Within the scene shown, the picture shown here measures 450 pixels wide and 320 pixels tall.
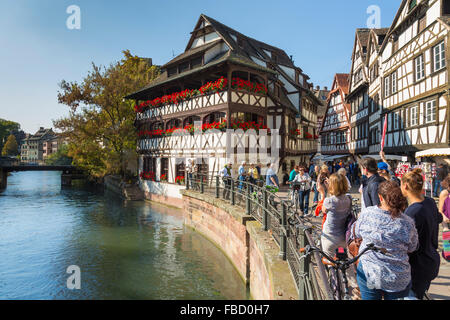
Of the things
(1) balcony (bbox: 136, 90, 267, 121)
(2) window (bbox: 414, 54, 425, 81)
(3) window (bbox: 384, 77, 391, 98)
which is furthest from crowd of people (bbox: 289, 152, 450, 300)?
(3) window (bbox: 384, 77, 391, 98)

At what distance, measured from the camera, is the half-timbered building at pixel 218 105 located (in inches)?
687

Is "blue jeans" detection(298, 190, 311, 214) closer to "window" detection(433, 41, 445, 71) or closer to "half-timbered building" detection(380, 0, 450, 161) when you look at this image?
"half-timbered building" detection(380, 0, 450, 161)

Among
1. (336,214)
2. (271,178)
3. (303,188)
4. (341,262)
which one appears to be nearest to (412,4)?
(271,178)

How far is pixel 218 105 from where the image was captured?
17.6m

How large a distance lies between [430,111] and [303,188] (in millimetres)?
10031

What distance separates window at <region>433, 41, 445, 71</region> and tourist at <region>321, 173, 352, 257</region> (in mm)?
13733

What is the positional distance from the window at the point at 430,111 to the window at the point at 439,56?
5.54ft

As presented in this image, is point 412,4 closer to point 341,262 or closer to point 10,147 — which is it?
point 341,262

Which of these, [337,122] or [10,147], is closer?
[337,122]

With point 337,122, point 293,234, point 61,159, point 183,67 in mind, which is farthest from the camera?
point 61,159

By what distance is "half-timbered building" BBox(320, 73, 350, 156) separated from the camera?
1220 inches

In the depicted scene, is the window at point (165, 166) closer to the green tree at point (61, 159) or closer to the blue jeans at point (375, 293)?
the blue jeans at point (375, 293)

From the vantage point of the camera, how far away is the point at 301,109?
76.5ft

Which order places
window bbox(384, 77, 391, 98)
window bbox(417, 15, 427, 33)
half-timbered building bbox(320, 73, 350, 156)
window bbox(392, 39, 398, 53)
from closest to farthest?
window bbox(417, 15, 427, 33), window bbox(392, 39, 398, 53), window bbox(384, 77, 391, 98), half-timbered building bbox(320, 73, 350, 156)
